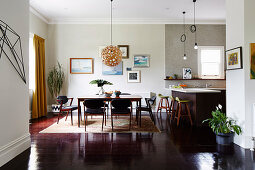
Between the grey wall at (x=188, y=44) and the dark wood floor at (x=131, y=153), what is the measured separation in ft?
10.5

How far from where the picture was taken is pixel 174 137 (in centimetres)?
330

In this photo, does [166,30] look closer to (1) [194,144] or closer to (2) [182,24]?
(2) [182,24]

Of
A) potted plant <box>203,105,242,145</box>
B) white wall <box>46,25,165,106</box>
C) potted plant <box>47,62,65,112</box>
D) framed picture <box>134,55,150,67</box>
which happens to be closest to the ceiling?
white wall <box>46,25,165,106</box>

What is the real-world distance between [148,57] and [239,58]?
3.61 metres

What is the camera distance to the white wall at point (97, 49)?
608 cm

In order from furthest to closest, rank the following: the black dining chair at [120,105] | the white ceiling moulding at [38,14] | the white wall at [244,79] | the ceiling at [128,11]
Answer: the white ceiling moulding at [38,14] < the ceiling at [128,11] < the black dining chair at [120,105] < the white wall at [244,79]

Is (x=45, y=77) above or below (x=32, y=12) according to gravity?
below

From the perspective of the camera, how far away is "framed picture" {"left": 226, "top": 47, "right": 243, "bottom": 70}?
2771 millimetres

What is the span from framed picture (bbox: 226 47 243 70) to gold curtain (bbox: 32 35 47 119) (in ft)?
17.7

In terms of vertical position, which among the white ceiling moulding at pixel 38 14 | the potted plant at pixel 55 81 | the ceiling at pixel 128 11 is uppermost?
the ceiling at pixel 128 11

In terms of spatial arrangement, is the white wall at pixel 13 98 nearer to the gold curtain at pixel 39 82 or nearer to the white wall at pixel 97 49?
the gold curtain at pixel 39 82

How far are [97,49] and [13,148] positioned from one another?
4.46m

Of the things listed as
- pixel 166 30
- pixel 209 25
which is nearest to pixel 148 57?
pixel 166 30

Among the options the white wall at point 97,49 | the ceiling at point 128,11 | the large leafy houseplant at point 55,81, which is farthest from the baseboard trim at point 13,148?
the ceiling at point 128,11
